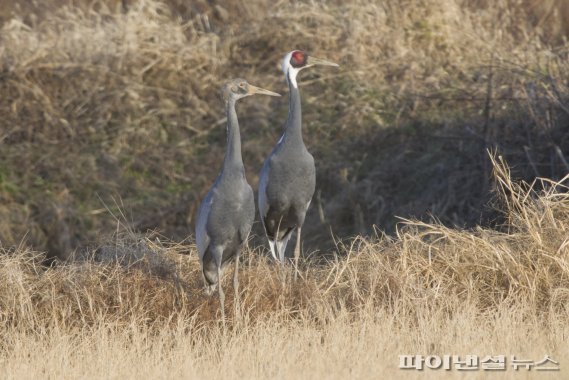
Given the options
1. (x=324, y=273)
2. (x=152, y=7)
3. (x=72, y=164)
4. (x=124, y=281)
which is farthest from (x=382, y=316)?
(x=152, y=7)

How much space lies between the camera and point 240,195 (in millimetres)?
7160

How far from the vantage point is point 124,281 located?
7453mm

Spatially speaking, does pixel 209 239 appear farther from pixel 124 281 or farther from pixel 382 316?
pixel 382 316

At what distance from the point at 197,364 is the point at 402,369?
1.08 meters

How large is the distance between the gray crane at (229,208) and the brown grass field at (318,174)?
1.09 feet

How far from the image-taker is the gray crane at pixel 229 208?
7145 millimetres

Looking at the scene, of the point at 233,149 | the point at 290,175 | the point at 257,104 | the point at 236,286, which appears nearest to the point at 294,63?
the point at 290,175

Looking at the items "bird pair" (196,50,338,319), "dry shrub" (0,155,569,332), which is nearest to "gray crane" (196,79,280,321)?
"bird pair" (196,50,338,319)

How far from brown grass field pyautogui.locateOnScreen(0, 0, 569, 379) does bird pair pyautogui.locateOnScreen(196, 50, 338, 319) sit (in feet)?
0.96

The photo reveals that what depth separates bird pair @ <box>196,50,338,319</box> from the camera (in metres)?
7.16

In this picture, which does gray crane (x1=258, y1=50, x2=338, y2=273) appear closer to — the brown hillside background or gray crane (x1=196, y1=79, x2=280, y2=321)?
gray crane (x1=196, y1=79, x2=280, y2=321)

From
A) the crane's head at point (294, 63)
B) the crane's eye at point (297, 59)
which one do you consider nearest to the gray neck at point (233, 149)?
the crane's head at point (294, 63)

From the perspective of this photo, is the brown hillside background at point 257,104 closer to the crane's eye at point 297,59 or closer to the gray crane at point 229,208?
the crane's eye at point 297,59

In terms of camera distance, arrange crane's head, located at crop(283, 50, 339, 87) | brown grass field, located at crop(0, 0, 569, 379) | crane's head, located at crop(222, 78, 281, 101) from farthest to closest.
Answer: crane's head, located at crop(283, 50, 339, 87)
crane's head, located at crop(222, 78, 281, 101)
brown grass field, located at crop(0, 0, 569, 379)
